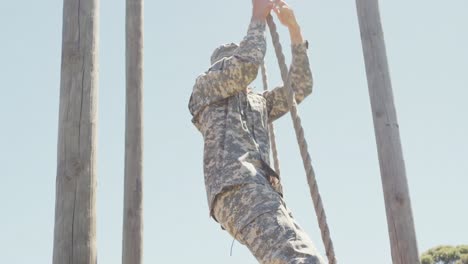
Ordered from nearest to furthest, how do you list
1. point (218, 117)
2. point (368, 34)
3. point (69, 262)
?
point (69, 262) → point (218, 117) → point (368, 34)

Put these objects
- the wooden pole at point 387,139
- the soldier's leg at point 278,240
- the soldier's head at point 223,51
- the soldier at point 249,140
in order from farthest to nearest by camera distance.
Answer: the wooden pole at point 387,139 < the soldier's head at point 223,51 < the soldier at point 249,140 < the soldier's leg at point 278,240

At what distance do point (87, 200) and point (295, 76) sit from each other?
1566mm

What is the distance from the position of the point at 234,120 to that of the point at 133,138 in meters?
2.27

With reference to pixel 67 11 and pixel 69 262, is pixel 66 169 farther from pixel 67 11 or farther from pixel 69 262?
pixel 67 11

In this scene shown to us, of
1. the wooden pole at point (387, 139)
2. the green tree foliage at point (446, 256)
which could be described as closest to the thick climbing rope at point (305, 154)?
the wooden pole at point (387, 139)

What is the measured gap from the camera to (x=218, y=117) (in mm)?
4082

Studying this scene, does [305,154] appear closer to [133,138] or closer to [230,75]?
[230,75]

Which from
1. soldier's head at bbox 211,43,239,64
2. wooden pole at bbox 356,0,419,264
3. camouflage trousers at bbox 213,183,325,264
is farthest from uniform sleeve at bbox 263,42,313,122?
wooden pole at bbox 356,0,419,264

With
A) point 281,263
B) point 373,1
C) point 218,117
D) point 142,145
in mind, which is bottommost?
point 281,263

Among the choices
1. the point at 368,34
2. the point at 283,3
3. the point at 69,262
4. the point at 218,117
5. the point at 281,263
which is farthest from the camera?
the point at 368,34

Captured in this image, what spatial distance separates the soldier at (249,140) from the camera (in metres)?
3.51

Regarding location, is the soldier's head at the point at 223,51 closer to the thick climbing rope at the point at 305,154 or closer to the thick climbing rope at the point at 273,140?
the thick climbing rope at the point at 305,154

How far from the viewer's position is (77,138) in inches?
156

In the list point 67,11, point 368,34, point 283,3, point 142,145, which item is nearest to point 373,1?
point 368,34
